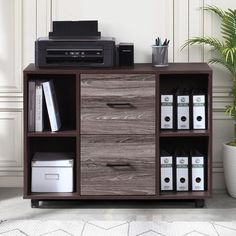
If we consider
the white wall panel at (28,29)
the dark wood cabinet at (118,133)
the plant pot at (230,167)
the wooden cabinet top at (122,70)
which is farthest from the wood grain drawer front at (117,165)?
the white wall panel at (28,29)

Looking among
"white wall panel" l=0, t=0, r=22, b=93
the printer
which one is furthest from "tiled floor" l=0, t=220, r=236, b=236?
"white wall panel" l=0, t=0, r=22, b=93

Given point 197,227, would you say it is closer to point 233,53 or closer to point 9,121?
point 233,53

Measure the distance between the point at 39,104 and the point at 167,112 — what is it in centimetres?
69

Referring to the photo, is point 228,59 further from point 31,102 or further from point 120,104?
point 31,102

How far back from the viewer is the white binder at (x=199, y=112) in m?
3.58

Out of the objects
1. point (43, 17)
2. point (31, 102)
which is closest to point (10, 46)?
point (43, 17)

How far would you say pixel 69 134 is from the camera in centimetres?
355

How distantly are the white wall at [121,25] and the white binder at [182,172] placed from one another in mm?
457

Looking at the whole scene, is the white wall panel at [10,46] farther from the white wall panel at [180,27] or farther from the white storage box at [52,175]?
the white wall panel at [180,27]

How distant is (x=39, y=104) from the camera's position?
3561 millimetres

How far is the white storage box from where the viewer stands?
3613mm

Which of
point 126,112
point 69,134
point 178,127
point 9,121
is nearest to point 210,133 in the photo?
point 178,127

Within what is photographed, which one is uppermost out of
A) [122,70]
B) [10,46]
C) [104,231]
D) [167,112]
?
[10,46]

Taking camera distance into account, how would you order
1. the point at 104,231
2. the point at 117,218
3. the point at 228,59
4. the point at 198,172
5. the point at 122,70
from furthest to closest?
the point at 228,59 < the point at 198,172 < the point at 122,70 < the point at 117,218 < the point at 104,231
